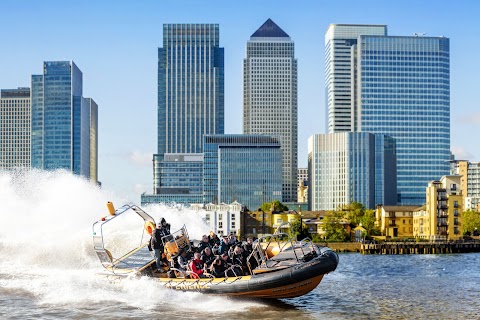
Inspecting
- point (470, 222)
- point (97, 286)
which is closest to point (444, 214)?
point (470, 222)

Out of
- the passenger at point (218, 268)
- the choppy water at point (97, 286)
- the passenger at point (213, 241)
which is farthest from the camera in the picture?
the passenger at point (213, 241)

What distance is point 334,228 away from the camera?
5492 inches

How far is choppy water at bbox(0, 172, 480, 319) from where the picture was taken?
3616 cm

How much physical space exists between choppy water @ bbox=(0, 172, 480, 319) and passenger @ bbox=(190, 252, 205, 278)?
4.01 feet

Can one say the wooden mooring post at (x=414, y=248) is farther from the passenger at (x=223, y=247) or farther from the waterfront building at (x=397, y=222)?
the passenger at (x=223, y=247)

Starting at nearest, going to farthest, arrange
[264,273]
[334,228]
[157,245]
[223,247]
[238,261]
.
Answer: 1. [264,273]
2. [238,261]
3. [157,245]
4. [223,247]
5. [334,228]

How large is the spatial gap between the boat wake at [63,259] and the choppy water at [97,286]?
5 centimetres

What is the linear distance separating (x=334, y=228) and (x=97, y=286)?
334 feet

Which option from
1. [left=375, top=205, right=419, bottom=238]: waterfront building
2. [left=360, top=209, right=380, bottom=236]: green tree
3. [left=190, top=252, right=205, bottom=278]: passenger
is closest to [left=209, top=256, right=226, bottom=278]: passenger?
[left=190, top=252, right=205, bottom=278]: passenger

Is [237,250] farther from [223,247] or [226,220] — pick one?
[226,220]

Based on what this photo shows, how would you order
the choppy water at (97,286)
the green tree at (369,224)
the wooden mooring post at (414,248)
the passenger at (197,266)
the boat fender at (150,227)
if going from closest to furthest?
the choppy water at (97,286) < the passenger at (197,266) < the boat fender at (150,227) < the wooden mooring post at (414,248) < the green tree at (369,224)

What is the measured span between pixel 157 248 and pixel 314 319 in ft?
30.4

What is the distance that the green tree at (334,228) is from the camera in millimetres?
135750

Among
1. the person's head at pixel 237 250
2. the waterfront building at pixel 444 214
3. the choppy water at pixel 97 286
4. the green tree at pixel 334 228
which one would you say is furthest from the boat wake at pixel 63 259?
the waterfront building at pixel 444 214
